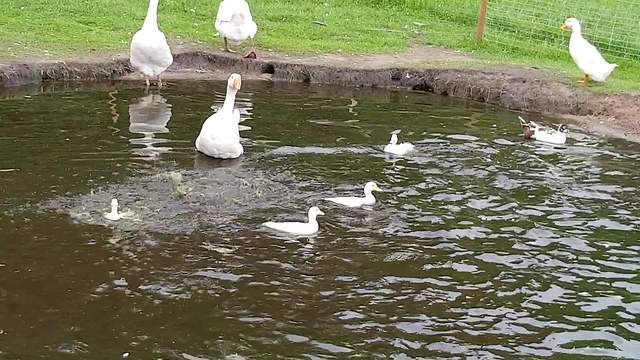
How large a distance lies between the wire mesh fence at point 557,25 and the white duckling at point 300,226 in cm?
1304

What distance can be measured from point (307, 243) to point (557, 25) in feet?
51.8

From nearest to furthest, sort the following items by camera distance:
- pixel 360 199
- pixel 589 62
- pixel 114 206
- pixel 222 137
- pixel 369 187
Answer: pixel 114 206 → pixel 360 199 → pixel 369 187 → pixel 222 137 → pixel 589 62

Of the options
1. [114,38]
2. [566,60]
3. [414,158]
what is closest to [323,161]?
[414,158]

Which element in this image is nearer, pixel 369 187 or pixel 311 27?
pixel 369 187

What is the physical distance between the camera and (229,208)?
10.0m

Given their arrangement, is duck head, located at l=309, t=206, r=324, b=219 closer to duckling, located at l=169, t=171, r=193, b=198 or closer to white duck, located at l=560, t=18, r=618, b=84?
duckling, located at l=169, t=171, r=193, b=198

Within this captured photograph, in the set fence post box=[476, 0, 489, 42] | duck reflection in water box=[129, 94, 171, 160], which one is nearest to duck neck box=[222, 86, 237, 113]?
duck reflection in water box=[129, 94, 171, 160]

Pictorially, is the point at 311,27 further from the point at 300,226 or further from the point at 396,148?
the point at 300,226

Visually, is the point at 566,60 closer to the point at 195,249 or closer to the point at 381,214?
the point at 381,214

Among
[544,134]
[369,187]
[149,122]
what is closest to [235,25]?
[149,122]

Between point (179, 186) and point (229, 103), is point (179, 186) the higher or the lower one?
the lower one

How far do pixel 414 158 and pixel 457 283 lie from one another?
4.29m

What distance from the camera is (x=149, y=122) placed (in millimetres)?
13859

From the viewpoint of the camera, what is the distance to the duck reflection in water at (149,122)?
12.2 m
